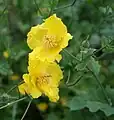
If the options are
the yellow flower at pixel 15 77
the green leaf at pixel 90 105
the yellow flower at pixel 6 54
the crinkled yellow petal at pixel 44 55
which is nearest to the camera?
the crinkled yellow petal at pixel 44 55

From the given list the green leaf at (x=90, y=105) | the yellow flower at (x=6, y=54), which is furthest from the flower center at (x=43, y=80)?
the yellow flower at (x=6, y=54)

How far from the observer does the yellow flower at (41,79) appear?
1974 mm

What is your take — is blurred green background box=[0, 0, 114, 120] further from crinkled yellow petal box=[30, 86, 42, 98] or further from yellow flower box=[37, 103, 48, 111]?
crinkled yellow petal box=[30, 86, 42, 98]

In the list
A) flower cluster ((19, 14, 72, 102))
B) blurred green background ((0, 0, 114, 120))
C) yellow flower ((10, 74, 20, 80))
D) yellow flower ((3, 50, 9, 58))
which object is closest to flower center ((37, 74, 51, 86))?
flower cluster ((19, 14, 72, 102))

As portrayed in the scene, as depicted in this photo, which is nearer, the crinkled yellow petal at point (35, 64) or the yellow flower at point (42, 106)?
the crinkled yellow petal at point (35, 64)

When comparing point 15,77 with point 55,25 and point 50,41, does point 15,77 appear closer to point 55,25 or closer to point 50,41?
point 50,41

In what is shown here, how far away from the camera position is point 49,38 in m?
2.11

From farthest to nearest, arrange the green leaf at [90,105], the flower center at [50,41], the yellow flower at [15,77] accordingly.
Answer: the yellow flower at [15,77] → the green leaf at [90,105] → the flower center at [50,41]

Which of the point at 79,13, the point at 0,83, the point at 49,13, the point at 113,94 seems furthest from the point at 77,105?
the point at 79,13

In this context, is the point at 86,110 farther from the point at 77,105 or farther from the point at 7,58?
the point at 7,58

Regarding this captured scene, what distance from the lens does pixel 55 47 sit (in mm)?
2057

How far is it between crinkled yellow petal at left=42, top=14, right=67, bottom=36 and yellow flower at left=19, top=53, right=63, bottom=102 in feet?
0.43

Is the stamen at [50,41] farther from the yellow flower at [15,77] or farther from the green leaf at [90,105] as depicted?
the yellow flower at [15,77]

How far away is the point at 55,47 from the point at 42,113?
73 centimetres
